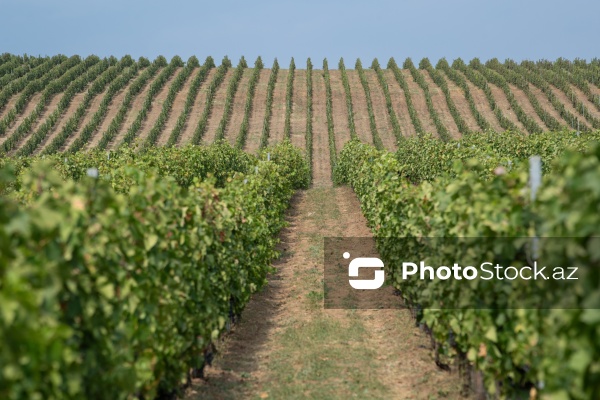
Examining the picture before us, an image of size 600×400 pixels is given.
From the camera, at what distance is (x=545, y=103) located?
54.0 meters

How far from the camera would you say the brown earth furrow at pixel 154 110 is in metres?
49.2

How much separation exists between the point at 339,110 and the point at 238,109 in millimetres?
7302

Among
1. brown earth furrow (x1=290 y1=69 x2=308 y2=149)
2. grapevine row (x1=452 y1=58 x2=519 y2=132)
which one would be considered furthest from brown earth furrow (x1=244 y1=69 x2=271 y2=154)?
grapevine row (x1=452 y1=58 x2=519 y2=132)

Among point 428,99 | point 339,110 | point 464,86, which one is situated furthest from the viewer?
point 464,86

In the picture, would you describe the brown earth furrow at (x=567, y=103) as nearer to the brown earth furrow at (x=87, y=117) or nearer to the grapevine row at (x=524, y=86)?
the grapevine row at (x=524, y=86)

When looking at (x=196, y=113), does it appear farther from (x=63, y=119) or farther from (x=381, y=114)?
(x=381, y=114)

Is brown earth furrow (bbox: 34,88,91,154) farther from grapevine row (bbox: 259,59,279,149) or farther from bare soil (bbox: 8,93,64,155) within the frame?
grapevine row (bbox: 259,59,279,149)

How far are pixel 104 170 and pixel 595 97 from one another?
43372 mm

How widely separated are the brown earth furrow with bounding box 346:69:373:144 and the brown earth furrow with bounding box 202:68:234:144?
940 cm

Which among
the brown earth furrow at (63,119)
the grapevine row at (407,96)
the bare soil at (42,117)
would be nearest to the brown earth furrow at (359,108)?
the grapevine row at (407,96)

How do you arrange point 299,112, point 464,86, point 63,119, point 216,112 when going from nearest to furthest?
1. point 63,119
2. point 216,112
3. point 299,112
4. point 464,86

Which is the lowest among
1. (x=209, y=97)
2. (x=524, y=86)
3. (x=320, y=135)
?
(x=320, y=135)

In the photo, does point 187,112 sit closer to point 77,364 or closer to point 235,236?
point 235,236

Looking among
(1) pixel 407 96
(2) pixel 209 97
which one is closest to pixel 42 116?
(2) pixel 209 97
